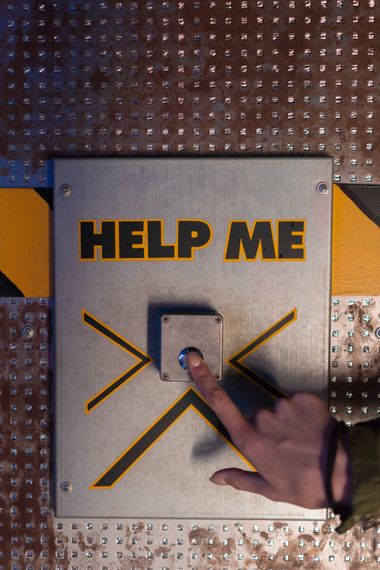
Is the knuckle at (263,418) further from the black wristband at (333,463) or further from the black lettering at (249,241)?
the black lettering at (249,241)

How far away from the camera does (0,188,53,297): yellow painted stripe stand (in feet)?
3.23

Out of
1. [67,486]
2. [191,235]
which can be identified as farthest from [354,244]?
[67,486]

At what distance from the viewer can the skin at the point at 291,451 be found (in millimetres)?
704

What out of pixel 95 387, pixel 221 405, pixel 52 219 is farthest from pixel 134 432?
pixel 52 219

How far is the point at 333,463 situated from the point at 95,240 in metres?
0.59

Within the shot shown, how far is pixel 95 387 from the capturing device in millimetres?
970

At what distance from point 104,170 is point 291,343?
0.51m

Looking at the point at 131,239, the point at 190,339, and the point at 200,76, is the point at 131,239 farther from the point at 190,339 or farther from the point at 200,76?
the point at 200,76

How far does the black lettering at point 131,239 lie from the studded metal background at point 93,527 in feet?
0.67

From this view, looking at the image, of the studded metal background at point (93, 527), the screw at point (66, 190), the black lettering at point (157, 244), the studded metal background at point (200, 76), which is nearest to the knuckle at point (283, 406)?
the studded metal background at point (93, 527)

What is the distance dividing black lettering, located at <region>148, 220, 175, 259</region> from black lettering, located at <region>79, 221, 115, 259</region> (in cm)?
7

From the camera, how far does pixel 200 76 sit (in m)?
0.97

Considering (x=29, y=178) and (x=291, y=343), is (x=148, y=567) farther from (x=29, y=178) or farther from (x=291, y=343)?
(x=29, y=178)

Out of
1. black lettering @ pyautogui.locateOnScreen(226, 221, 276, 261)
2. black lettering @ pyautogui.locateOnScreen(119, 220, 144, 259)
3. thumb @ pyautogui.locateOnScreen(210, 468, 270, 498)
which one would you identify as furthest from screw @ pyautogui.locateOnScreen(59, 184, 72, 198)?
thumb @ pyautogui.locateOnScreen(210, 468, 270, 498)
